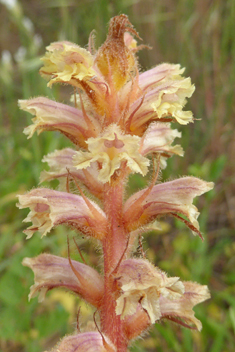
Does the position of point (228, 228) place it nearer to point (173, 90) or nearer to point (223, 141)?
point (223, 141)

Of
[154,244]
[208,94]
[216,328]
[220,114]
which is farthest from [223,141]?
[216,328]

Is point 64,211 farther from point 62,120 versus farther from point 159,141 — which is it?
point 159,141

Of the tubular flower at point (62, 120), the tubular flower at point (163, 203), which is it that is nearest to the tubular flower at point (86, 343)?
the tubular flower at point (163, 203)

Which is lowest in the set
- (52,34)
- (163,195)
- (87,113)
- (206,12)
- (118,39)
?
(163,195)

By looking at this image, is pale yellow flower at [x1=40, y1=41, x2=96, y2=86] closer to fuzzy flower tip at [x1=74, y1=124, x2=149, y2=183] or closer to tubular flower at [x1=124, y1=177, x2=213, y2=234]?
fuzzy flower tip at [x1=74, y1=124, x2=149, y2=183]

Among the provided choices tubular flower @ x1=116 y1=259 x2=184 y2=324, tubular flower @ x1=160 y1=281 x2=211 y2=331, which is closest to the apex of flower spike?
tubular flower @ x1=116 y1=259 x2=184 y2=324

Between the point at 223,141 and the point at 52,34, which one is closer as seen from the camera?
the point at 223,141
